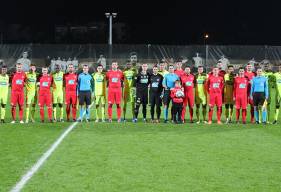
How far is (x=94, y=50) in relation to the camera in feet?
104

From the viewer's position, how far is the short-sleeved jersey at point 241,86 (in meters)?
15.1

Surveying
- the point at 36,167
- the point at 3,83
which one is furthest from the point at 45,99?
the point at 36,167

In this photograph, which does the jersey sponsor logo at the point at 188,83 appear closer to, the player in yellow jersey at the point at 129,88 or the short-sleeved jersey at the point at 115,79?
the player in yellow jersey at the point at 129,88

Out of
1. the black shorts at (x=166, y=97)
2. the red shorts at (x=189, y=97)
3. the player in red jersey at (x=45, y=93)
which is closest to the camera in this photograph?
the player in red jersey at (x=45, y=93)

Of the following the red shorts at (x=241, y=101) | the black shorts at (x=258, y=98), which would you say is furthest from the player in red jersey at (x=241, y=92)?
the black shorts at (x=258, y=98)

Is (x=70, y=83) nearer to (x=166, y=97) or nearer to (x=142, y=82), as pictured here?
(x=142, y=82)

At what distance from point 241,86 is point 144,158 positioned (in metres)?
7.00

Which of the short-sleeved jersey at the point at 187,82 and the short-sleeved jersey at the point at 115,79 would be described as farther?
the short-sleeved jersey at the point at 187,82

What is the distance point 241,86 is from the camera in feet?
49.6

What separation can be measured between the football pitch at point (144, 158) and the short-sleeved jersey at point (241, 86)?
1.74 meters
